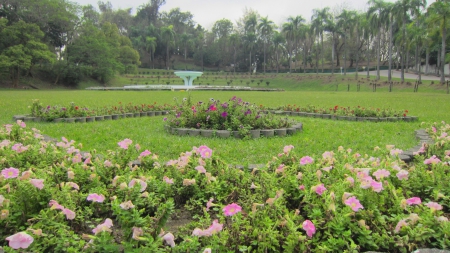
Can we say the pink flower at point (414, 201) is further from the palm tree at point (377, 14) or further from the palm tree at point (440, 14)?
the palm tree at point (377, 14)

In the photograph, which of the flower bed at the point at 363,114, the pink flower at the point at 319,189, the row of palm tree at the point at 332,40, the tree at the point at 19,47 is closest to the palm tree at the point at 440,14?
the row of palm tree at the point at 332,40

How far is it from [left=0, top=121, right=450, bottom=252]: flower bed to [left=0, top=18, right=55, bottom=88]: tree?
29.6 m

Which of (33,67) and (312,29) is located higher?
(312,29)

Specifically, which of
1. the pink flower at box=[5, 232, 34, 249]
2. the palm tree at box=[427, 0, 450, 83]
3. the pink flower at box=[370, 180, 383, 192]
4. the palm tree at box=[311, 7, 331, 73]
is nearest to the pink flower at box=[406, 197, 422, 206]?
the pink flower at box=[370, 180, 383, 192]

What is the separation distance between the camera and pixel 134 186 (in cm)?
223

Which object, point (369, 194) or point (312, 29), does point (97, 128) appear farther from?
point (312, 29)

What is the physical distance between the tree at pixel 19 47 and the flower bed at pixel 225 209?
1165 inches

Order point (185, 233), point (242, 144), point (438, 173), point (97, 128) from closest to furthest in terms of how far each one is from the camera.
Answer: point (185, 233) → point (438, 173) → point (242, 144) → point (97, 128)

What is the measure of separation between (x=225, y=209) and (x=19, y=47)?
3253 centimetres

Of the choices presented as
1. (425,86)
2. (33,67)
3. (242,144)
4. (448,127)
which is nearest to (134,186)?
(242,144)

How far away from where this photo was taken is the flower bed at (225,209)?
176 cm

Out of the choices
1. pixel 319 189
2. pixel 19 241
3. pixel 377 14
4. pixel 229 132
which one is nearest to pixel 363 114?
pixel 229 132

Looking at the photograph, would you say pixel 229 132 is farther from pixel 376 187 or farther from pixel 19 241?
pixel 19 241

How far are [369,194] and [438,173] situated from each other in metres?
0.93
